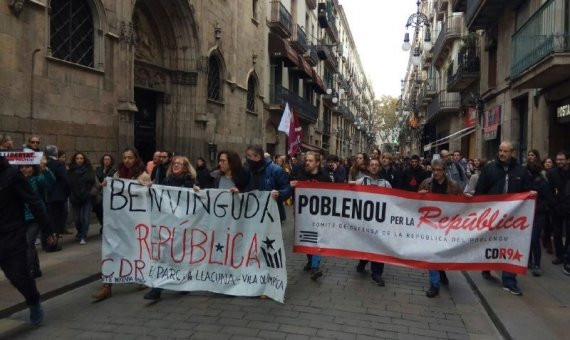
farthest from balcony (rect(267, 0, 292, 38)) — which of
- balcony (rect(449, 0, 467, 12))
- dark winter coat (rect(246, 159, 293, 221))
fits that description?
dark winter coat (rect(246, 159, 293, 221))

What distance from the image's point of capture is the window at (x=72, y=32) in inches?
423

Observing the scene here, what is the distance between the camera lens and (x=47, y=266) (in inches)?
280

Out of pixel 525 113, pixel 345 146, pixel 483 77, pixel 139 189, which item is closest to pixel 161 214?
pixel 139 189

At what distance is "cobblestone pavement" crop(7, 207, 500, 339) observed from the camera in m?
4.64

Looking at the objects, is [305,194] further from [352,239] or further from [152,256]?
[152,256]

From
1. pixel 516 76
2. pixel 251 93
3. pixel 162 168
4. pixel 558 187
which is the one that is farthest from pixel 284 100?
pixel 558 187

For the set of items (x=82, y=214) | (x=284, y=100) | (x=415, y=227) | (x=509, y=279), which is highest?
(x=284, y=100)

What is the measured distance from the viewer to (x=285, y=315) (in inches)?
203

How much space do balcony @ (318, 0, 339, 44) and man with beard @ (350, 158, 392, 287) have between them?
120 feet

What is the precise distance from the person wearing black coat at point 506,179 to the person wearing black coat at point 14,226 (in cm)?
530

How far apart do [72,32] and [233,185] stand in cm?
730

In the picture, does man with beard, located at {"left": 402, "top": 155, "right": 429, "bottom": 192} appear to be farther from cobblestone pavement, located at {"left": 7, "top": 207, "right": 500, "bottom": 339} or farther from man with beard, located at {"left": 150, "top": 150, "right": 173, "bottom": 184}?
man with beard, located at {"left": 150, "top": 150, "right": 173, "bottom": 184}

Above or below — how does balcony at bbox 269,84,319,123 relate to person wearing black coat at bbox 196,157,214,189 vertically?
above

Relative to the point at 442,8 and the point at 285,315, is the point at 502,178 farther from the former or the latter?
the point at 442,8
